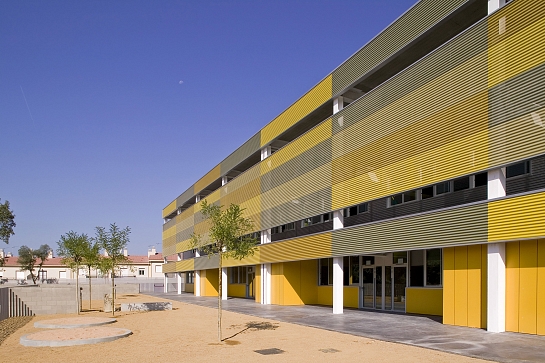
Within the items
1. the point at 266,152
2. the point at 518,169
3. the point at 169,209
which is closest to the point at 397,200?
the point at 518,169

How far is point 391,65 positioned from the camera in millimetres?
23578

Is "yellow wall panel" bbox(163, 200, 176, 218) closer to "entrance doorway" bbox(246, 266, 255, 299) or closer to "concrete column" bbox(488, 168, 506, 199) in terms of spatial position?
"entrance doorway" bbox(246, 266, 255, 299)

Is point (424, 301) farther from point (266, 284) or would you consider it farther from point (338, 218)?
point (266, 284)

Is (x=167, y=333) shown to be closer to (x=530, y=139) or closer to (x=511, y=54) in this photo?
(x=530, y=139)

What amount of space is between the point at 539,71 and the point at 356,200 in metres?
10.7

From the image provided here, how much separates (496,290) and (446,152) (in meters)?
5.31

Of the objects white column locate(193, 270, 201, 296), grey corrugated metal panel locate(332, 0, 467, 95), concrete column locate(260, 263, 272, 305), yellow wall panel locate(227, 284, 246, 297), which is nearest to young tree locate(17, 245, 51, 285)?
white column locate(193, 270, 201, 296)

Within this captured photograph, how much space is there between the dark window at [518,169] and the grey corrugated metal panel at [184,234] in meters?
42.5

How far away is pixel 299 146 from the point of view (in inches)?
1225

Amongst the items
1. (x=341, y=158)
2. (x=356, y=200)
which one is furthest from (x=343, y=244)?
(x=341, y=158)

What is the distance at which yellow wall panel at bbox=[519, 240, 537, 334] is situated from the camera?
51.3 feet

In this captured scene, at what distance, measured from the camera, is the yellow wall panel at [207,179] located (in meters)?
48.8

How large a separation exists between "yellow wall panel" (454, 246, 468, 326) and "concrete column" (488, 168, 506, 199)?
2.81 metres

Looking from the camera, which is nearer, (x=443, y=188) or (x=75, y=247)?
(x=443, y=188)
